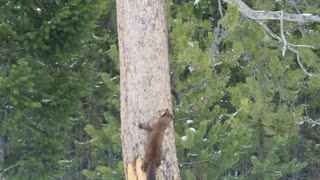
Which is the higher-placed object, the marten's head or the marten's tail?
the marten's head

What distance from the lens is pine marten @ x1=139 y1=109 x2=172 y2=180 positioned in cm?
494

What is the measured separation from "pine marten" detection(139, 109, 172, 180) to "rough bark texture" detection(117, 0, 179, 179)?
0.17 feet

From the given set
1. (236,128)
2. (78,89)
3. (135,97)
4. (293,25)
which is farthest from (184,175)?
(135,97)

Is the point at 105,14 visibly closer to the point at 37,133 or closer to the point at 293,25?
the point at 37,133

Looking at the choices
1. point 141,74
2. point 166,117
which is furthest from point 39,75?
point 166,117

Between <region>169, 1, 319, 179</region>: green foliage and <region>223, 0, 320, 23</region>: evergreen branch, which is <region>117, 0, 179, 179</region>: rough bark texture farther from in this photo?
<region>223, 0, 320, 23</region>: evergreen branch

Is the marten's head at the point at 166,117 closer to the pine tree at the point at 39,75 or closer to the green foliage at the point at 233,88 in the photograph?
the green foliage at the point at 233,88

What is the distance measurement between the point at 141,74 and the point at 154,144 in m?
0.62

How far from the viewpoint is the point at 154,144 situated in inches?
194

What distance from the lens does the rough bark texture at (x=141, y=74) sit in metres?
5.01

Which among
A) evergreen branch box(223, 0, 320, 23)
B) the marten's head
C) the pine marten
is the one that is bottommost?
the pine marten

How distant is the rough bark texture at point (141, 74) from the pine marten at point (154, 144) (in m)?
0.05

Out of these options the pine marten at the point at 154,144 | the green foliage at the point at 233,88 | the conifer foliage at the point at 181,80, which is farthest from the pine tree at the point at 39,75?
the pine marten at the point at 154,144

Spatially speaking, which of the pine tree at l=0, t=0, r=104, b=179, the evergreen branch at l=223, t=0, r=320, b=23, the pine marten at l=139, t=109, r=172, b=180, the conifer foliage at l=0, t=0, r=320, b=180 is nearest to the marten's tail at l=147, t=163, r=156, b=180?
the pine marten at l=139, t=109, r=172, b=180
